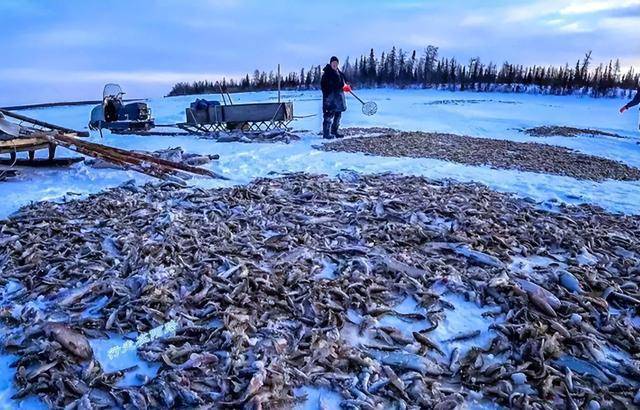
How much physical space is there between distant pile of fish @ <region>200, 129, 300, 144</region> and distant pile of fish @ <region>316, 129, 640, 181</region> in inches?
70.9

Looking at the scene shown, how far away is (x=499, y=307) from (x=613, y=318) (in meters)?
0.98

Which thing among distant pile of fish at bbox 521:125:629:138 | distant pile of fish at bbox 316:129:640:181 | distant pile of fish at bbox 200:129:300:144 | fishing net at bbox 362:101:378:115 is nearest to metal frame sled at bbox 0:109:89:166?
distant pile of fish at bbox 200:129:300:144

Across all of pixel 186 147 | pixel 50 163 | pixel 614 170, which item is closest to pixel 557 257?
pixel 614 170

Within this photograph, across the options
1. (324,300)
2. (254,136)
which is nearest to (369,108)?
(254,136)

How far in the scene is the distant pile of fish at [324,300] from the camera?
3408 mm

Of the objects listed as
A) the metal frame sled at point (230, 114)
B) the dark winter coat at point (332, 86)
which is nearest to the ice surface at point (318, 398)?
the dark winter coat at point (332, 86)

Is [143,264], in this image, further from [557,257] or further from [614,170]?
[614,170]

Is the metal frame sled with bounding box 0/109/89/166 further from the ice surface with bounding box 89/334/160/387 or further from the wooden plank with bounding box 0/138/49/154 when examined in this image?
the ice surface with bounding box 89/334/160/387

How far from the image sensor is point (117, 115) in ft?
58.7

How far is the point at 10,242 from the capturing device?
18.4 feet

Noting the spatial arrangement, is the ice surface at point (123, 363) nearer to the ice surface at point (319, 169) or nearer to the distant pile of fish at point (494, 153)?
the ice surface at point (319, 169)

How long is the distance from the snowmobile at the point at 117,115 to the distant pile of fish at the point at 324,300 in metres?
11.1

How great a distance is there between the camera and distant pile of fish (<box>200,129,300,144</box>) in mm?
15102

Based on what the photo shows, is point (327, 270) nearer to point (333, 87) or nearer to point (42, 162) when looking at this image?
point (42, 162)
